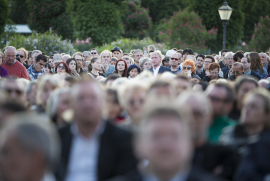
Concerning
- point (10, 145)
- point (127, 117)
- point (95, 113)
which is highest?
point (10, 145)

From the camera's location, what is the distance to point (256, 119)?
4.06 meters

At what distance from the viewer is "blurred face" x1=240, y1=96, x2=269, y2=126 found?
4.05 m

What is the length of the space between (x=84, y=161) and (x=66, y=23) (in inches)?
1473

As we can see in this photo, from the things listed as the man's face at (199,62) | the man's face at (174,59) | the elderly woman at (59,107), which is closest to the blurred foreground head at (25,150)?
the elderly woman at (59,107)

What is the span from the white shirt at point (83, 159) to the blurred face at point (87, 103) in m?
0.17

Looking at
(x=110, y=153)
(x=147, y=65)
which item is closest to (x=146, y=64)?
(x=147, y=65)

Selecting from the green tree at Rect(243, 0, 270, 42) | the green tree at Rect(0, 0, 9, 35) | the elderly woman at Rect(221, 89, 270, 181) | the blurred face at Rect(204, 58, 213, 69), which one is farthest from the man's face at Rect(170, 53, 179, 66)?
the green tree at Rect(243, 0, 270, 42)

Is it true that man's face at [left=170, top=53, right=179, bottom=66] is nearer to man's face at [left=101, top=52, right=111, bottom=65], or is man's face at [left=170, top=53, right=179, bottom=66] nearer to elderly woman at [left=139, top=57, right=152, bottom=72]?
elderly woman at [left=139, top=57, right=152, bottom=72]

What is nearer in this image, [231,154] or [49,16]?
[231,154]

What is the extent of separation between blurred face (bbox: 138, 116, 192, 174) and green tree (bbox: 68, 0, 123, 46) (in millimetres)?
26329

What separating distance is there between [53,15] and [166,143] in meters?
40.1

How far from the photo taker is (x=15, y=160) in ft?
5.97

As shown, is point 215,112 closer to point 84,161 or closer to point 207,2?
point 84,161

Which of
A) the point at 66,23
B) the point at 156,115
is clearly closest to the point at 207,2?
the point at 66,23
